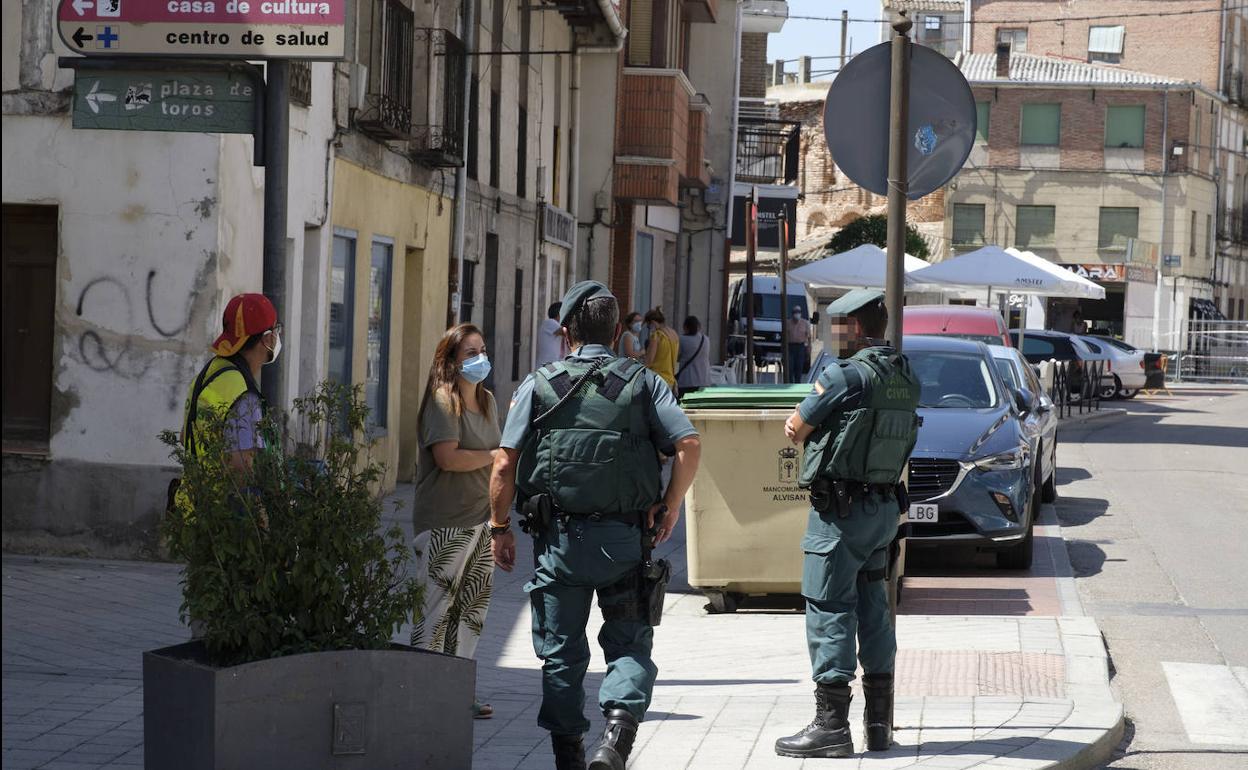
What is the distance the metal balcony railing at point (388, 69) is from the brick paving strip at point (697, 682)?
4.87 metres

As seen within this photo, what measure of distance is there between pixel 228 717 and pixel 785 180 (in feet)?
114

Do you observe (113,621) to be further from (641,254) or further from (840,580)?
(641,254)

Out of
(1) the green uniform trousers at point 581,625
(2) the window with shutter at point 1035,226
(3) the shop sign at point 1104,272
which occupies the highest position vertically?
(2) the window with shutter at point 1035,226

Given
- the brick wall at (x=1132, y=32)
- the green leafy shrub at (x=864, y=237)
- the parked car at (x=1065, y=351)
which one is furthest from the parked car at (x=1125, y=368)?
the brick wall at (x=1132, y=32)

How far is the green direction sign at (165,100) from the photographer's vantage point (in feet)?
20.0

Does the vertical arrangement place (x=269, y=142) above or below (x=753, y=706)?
above

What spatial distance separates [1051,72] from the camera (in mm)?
63469

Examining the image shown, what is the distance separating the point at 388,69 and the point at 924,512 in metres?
6.37

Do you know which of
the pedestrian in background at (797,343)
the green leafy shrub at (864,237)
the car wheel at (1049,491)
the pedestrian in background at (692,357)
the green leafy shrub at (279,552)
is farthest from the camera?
A: the green leafy shrub at (864,237)

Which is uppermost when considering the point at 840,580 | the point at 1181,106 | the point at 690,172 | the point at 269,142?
the point at 1181,106

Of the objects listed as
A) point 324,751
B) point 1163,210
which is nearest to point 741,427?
point 324,751

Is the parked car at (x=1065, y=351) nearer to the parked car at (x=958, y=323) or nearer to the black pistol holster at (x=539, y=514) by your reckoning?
the parked car at (x=958, y=323)

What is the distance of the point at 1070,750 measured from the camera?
6.12 m

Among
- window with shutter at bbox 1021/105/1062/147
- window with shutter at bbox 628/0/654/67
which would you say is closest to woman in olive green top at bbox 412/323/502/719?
window with shutter at bbox 628/0/654/67
